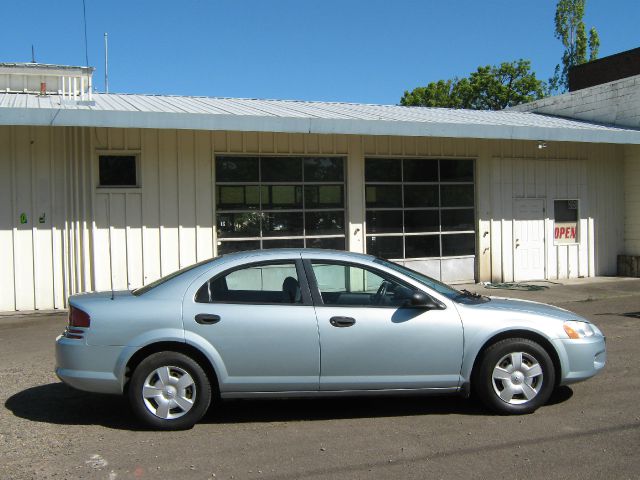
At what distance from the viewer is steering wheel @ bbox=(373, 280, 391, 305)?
558 centimetres

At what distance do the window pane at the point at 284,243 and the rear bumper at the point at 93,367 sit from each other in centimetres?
823

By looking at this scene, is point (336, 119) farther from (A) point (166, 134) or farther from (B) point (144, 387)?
(B) point (144, 387)

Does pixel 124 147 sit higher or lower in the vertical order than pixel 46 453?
higher

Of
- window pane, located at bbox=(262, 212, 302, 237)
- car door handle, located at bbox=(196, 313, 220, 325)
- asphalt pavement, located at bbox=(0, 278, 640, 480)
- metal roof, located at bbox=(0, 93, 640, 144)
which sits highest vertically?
metal roof, located at bbox=(0, 93, 640, 144)

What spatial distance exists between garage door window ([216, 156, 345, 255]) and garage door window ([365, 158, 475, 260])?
86cm

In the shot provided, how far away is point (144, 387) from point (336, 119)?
8.19 meters

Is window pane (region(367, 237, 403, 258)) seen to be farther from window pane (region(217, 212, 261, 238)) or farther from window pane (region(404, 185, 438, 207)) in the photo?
window pane (region(217, 212, 261, 238))

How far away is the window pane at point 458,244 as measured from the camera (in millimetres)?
15242

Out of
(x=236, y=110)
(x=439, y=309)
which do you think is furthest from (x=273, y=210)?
(x=439, y=309)

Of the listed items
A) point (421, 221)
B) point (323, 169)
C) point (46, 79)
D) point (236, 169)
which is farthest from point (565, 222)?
point (46, 79)

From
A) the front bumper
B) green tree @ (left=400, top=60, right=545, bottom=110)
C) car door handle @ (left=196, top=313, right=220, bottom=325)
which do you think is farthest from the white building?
green tree @ (left=400, top=60, right=545, bottom=110)

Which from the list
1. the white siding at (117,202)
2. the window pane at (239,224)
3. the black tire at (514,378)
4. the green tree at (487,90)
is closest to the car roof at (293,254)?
the black tire at (514,378)

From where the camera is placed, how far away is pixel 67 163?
11.9 meters

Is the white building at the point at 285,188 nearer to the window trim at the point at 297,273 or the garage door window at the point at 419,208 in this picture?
the garage door window at the point at 419,208
